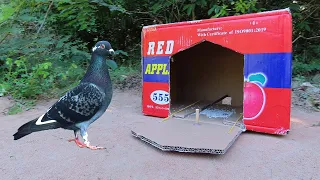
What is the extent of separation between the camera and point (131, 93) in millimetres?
6230

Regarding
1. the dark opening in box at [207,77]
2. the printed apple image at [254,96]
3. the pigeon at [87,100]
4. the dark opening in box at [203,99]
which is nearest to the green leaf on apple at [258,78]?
the printed apple image at [254,96]

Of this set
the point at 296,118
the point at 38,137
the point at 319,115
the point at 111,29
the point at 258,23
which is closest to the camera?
the point at 38,137

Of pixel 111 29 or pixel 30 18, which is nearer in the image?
pixel 30 18

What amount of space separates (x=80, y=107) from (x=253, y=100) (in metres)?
2.60

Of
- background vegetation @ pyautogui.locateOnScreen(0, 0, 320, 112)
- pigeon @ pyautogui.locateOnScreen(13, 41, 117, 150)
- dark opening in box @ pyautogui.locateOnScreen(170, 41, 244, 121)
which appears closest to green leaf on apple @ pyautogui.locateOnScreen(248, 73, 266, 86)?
dark opening in box @ pyautogui.locateOnScreen(170, 41, 244, 121)

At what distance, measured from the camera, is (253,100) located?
11.7 ft

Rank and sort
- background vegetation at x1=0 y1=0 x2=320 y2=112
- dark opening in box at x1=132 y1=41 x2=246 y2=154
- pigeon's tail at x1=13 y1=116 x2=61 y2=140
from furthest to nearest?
background vegetation at x1=0 y1=0 x2=320 y2=112
dark opening in box at x1=132 y1=41 x2=246 y2=154
pigeon's tail at x1=13 y1=116 x2=61 y2=140

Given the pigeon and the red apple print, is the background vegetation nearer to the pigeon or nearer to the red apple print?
the red apple print

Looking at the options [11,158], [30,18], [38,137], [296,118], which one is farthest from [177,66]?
[11,158]

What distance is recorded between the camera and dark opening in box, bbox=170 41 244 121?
573cm

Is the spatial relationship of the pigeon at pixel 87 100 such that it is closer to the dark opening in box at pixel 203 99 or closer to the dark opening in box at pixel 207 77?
the dark opening in box at pixel 203 99

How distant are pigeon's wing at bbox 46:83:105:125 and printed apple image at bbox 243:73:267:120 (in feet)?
8.07

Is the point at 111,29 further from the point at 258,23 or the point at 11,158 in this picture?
the point at 11,158

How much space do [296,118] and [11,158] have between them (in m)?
4.32
